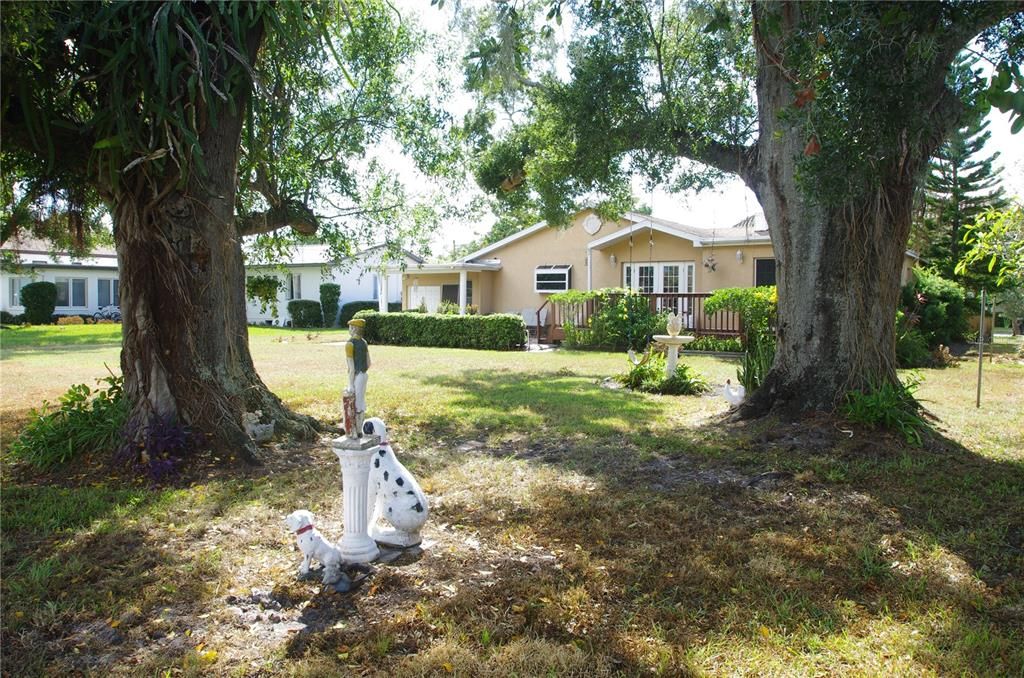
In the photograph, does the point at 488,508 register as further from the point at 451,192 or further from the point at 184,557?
the point at 451,192

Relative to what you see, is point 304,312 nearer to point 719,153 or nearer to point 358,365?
point 719,153

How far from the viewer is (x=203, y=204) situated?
6035mm

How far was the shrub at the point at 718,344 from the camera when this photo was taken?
17.5 meters

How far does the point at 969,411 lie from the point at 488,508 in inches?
291

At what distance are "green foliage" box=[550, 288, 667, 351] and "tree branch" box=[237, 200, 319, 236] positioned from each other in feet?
33.8

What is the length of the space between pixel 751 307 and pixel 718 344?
2.09 m

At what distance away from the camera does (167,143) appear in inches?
215

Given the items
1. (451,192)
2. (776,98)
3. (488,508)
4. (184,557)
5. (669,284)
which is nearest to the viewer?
(184,557)

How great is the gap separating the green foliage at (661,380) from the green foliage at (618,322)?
6.09 metres

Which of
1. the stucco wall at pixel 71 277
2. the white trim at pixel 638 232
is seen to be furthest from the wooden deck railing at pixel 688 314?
the stucco wall at pixel 71 277

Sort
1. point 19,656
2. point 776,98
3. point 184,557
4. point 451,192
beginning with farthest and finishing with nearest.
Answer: point 451,192 → point 776,98 → point 184,557 → point 19,656

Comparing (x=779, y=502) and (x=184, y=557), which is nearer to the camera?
(x=184, y=557)

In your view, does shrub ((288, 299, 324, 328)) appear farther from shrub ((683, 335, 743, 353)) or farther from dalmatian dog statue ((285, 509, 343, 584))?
dalmatian dog statue ((285, 509, 343, 584))

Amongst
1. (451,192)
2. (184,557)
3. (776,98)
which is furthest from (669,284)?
(184,557)
